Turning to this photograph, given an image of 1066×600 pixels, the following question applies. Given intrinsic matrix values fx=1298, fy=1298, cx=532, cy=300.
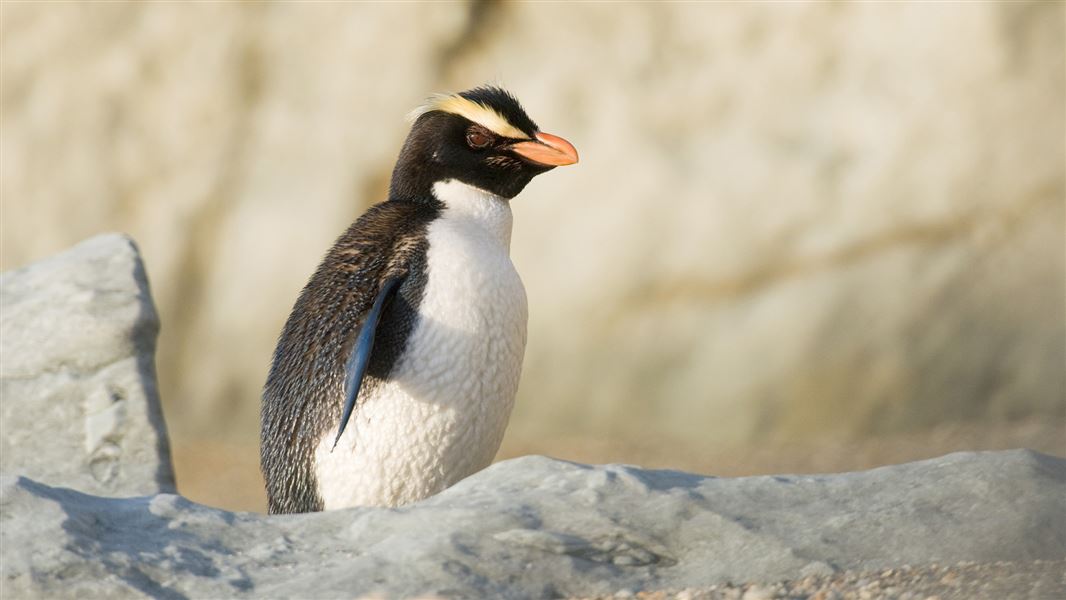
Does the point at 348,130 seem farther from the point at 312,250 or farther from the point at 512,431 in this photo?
the point at 512,431

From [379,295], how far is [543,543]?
56 cm

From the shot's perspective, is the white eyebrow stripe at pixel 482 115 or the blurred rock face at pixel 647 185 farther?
the blurred rock face at pixel 647 185

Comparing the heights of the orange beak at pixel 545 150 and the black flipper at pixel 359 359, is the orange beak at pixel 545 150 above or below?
above

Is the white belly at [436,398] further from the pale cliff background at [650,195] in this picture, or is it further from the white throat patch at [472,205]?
the pale cliff background at [650,195]

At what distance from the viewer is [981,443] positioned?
138 inches

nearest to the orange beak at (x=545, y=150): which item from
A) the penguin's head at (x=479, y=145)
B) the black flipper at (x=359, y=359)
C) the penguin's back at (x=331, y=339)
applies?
the penguin's head at (x=479, y=145)

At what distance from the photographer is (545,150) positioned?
6.43 feet

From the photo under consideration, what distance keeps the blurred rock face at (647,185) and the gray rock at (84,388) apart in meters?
1.78

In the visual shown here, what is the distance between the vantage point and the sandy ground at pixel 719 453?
3535 mm

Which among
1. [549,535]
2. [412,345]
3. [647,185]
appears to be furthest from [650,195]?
[549,535]

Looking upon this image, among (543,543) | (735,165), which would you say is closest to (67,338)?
(543,543)

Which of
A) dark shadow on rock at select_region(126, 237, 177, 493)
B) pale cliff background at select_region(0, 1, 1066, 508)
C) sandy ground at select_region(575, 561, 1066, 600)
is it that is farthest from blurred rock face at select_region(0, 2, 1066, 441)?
sandy ground at select_region(575, 561, 1066, 600)

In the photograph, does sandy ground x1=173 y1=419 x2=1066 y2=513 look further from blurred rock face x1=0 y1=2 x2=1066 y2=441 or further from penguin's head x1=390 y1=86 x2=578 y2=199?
penguin's head x1=390 y1=86 x2=578 y2=199

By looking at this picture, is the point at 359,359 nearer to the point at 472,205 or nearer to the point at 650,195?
the point at 472,205
